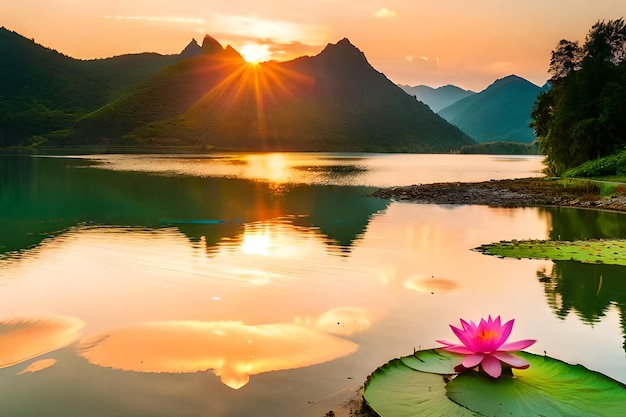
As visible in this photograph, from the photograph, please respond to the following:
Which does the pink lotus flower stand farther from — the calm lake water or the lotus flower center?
the calm lake water

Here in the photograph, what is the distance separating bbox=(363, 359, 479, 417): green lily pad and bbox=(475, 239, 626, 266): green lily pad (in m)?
13.8

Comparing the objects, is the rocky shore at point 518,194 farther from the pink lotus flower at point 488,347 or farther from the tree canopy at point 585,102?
the pink lotus flower at point 488,347

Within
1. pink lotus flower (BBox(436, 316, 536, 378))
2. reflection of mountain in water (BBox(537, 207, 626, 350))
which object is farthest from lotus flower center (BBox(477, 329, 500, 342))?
reflection of mountain in water (BBox(537, 207, 626, 350))

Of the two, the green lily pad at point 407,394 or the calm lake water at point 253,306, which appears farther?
the calm lake water at point 253,306

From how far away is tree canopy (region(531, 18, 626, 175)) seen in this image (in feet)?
180

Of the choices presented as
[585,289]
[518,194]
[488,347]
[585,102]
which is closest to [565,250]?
[585,289]

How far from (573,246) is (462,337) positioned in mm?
16496

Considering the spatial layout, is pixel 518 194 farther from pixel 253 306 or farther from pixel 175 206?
pixel 253 306

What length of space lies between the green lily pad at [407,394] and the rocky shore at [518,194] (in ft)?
110

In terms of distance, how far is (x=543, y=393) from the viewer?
6609 millimetres

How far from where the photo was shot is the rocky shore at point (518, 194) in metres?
38.6

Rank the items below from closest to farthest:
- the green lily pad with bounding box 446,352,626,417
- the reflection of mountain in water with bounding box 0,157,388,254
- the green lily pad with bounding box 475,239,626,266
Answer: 1. the green lily pad with bounding box 446,352,626,417
2. the green lily pad with bounding box 475,239,626,266
3. the reflection of mountain in water with bounding box 0,157,388,254

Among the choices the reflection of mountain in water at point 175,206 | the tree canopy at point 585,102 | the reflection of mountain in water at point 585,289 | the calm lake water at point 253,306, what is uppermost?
the tree canopy at point 585,102

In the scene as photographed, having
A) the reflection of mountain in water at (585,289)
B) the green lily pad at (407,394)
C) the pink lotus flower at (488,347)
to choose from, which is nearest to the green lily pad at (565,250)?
the reflection of mountain in water at (585,289)
